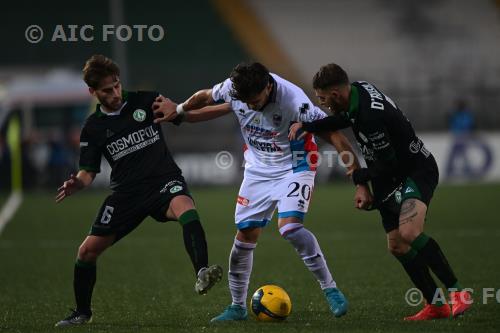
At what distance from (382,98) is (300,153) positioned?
775 millimetres

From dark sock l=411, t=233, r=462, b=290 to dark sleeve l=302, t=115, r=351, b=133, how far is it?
99 cm

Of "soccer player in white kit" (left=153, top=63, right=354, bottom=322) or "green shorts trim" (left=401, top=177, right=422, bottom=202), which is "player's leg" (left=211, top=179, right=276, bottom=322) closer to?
"soccer player in white kit" (left=153, top=63, right=354, bottom=322)

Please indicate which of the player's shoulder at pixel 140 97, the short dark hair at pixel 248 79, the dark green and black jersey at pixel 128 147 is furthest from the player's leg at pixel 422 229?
the player's shoulder at pixel 140 97

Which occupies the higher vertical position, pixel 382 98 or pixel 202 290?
pixel 382 98

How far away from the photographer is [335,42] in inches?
1303

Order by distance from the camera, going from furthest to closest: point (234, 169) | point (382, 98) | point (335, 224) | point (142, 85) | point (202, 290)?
point (142, 85) < point (234, 169) < point (335, 224) < point (382, 98) < point (202, 290)

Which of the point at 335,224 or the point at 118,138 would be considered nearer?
the point at 118,138

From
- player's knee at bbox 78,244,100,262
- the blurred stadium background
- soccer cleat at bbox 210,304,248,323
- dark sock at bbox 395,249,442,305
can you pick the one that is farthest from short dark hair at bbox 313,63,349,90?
the blurred stadium background

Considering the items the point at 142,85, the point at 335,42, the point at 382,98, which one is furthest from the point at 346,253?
the point at 335,42

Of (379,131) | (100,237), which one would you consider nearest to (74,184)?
(100,237)

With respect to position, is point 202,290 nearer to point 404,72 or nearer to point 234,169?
point 234,169

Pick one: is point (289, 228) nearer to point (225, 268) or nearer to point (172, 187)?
point (172, 187)

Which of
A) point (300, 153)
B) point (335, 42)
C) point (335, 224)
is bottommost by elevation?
point (335, 224)

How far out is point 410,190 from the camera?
686 centimetres
